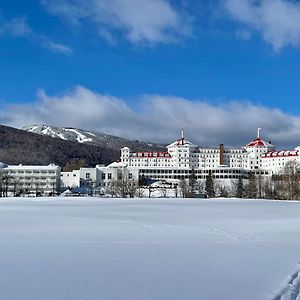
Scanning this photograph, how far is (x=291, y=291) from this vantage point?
31.0ft

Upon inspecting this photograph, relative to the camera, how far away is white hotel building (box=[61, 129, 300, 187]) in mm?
146875

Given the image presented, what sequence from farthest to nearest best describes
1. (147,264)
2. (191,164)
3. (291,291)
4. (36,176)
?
(191,164), (36,176), (147,264), (291,291)

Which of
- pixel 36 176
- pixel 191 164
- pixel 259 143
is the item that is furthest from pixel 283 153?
pixel 36 176

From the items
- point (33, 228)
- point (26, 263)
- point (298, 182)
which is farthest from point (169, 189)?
point (26, 263)

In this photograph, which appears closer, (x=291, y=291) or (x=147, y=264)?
(x=291, y=291)

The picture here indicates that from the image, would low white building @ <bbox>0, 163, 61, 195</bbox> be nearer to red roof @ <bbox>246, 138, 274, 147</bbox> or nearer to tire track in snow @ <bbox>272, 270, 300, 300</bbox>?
red roof @ <bbox>246, 138, 274, 147</bbox>

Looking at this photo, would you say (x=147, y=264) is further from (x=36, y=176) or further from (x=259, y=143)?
(x=259, y=143)

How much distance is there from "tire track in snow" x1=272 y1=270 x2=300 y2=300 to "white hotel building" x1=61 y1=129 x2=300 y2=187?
13232 centimetres

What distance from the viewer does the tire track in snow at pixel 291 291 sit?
8.91m

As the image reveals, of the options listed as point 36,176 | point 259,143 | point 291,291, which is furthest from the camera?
point 259,143

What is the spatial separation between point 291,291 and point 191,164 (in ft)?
510

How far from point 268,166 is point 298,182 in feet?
227

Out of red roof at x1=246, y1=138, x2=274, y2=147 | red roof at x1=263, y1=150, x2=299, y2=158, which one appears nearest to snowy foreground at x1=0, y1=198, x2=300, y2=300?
red roof at x1=263, y1=150, x2=299, y2=158

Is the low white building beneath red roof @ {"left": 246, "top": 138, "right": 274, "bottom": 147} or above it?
beneath
